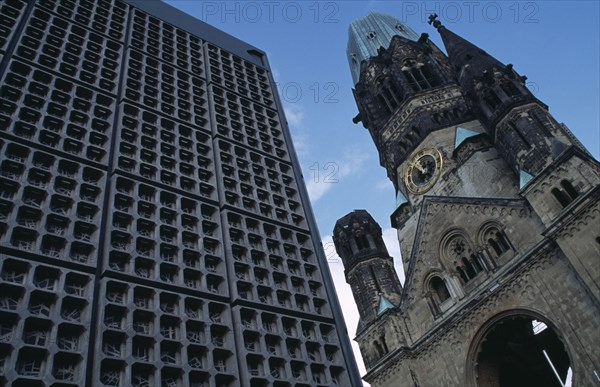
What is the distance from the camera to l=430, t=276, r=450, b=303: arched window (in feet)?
92.1

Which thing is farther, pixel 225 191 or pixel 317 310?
pixel 225 191

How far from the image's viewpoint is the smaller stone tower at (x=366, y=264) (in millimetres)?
31141

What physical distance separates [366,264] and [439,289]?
5.63 m

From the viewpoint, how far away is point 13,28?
68.9 feet

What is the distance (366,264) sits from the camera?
33.0 meters

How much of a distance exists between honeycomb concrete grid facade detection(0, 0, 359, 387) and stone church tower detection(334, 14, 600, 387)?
371 inches

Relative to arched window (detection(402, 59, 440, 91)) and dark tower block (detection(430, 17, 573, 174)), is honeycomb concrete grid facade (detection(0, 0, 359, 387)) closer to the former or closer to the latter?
dark tower block (detection(430, 17, 573, 174))

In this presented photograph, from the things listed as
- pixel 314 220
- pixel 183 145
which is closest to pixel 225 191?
pixel 183 145

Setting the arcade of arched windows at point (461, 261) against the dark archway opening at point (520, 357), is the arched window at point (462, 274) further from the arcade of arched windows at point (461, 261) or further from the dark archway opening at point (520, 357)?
the dark archway opening at point (520, 357)

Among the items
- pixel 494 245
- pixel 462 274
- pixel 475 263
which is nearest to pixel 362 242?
pixel 462 274

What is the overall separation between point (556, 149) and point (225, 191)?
15.2 m

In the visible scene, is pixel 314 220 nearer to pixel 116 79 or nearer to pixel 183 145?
pixel 183 145

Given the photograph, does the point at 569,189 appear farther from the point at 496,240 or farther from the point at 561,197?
the point at 496,240

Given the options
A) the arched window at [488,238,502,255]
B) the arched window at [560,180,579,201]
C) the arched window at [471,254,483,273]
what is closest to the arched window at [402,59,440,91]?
the arched window at [488,238,502,255]
